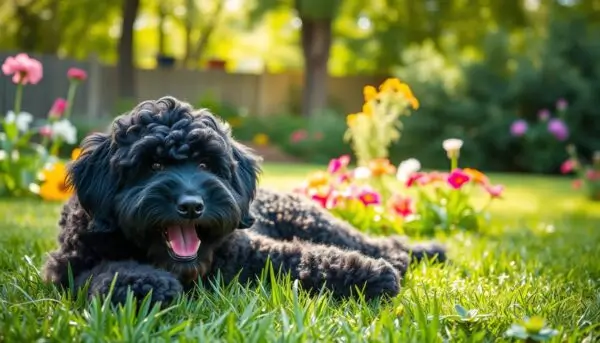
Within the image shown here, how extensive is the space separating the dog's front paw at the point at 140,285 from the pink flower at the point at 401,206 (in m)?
3.99

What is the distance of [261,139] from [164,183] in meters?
19.7

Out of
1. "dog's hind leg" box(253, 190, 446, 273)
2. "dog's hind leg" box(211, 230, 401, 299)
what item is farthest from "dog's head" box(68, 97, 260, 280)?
"dog's hind leg" box(253, 190, 446, 273)

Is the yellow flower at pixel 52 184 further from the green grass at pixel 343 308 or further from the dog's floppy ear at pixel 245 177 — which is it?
the dog's floppy ear at pixel 245 177

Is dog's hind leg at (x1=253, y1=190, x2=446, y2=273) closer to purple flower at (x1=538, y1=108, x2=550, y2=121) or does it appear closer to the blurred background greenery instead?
the blurred background greenery

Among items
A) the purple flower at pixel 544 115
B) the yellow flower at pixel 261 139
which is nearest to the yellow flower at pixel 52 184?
the purple flower at pixel 544 115

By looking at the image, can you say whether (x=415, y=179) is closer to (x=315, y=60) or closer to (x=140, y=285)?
(x=140, y=285)

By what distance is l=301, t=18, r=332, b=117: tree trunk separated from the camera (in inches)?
950

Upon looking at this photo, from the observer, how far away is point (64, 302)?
10.1 ft

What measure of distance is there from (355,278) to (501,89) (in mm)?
17264

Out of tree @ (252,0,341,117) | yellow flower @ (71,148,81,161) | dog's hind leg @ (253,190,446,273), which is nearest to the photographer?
yellow flower @ (71,148,81,161)

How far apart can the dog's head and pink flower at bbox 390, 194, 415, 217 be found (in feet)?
11.5

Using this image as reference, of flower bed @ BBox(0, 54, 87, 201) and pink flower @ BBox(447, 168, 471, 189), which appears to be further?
flower bed @ BBox(0, 54, 87, 201)

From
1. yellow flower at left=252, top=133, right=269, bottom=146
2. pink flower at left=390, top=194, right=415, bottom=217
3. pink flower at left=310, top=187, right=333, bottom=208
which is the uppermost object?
pink flower at left=310, top=187, right=333, bottom=208

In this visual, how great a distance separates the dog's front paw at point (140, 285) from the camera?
3092mm
